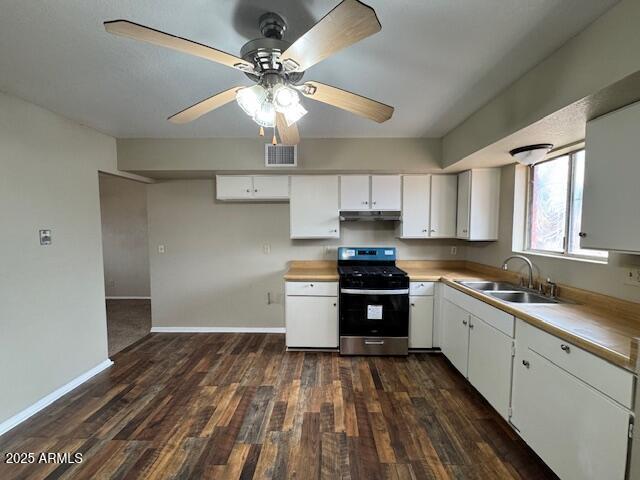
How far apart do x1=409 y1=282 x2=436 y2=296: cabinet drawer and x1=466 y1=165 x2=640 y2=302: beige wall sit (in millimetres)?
730

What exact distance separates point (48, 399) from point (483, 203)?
437 centimetres

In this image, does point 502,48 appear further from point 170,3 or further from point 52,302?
point 52,302

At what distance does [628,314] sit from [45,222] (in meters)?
4.17

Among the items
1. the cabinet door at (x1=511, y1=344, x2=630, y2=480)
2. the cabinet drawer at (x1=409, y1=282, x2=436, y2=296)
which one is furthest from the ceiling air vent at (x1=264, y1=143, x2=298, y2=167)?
the cabinet door at (x1=511, y1=344, x2=630, y2=480)

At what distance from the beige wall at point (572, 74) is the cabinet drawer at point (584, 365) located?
1.24 m

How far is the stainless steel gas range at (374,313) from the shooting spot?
2766 millimetres

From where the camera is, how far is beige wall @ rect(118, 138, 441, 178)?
111 inches

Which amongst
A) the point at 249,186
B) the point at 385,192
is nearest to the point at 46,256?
the point at 249,186

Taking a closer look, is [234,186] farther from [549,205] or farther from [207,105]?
[549,205]

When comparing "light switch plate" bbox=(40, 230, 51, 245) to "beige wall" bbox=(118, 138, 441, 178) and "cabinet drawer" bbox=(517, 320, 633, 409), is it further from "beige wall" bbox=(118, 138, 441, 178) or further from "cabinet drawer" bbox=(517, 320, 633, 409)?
"cabinet drawer" bbox=(517, 320, 633, 409)

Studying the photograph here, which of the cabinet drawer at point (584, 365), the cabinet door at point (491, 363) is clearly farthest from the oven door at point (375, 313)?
the cabinet drawer at point (584, 365)

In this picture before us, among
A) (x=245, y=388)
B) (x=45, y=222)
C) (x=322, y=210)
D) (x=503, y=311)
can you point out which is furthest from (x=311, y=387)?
(x=45, y=222)

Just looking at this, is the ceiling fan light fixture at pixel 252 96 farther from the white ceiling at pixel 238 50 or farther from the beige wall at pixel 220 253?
the beige wall at pixel 220 253

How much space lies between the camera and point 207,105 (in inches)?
55.7
